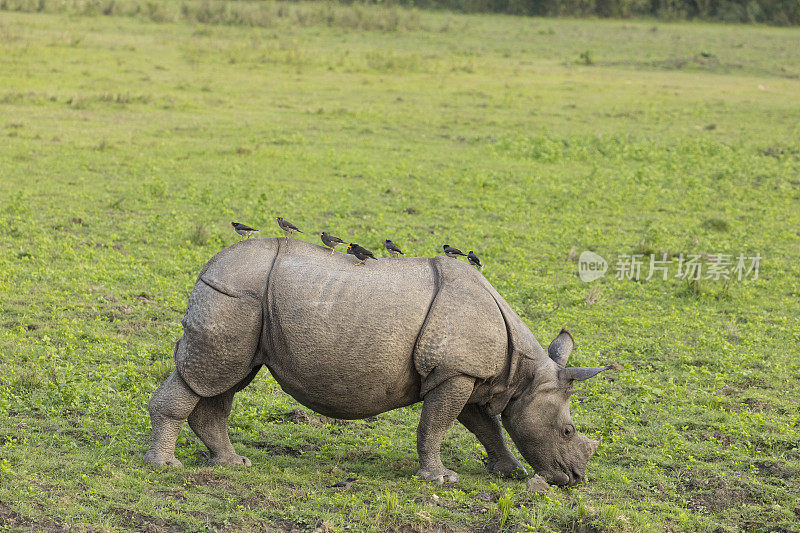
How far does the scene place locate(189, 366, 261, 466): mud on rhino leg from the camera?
705cm

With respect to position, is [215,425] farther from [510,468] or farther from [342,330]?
[510,468]

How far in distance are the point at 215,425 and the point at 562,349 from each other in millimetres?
2756

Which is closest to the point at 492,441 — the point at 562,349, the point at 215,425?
the point at 562,349

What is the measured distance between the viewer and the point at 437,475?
692 centimetres

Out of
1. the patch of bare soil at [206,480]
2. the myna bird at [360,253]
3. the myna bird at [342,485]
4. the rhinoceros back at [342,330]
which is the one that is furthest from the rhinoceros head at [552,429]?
the patch of bare soil at [206,480]

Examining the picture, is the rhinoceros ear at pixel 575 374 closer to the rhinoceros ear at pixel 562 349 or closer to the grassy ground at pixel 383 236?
the rhinoceros ear at pixel 562 349

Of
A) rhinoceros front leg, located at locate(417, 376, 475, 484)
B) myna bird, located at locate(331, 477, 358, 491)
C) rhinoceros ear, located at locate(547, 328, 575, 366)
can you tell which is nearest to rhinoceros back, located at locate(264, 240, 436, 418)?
rhinoceros front leg, located at locate(417, 376, 475, 484)

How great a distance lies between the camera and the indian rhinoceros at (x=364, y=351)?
6.62 metres

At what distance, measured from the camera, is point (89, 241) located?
12.8m

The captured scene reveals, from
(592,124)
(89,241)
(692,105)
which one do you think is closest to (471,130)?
(592,124)

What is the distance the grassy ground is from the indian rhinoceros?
1.21ft

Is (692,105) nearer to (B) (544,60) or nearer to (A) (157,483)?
(B) (544,60)

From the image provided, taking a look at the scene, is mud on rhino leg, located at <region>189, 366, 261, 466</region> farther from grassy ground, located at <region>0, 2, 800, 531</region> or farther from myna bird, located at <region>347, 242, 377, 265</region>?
myna bird, located at <region>347, 242, 377, 265</region>

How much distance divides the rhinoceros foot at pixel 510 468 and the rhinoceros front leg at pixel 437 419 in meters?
0.51
